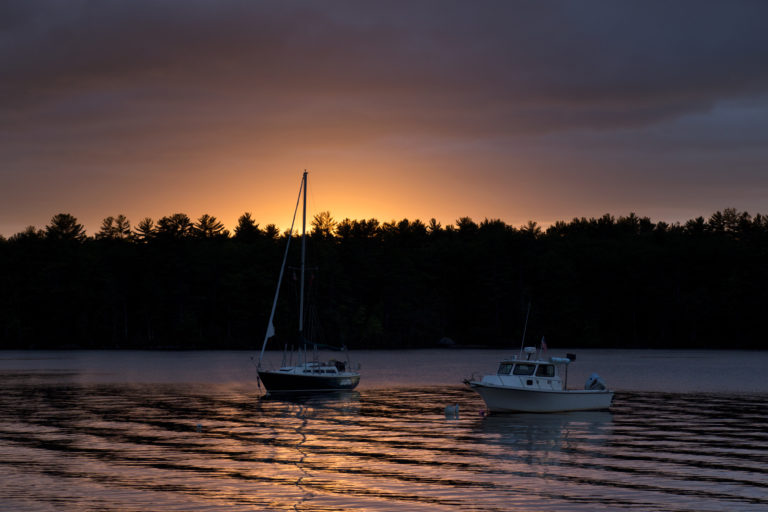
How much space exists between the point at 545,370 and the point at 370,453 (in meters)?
19.6

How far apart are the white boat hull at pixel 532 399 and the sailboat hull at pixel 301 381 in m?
17.9

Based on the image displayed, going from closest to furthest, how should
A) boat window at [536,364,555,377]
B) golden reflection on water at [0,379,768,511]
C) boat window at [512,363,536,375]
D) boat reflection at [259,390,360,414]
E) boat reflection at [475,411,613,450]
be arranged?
golden reflection on water at [0,379,768,511], boat reflection at [475,411,613,450], boat window at [512,363,536,375], boat window at [536,364,555,377], boat reflection at [259,390,360,414]

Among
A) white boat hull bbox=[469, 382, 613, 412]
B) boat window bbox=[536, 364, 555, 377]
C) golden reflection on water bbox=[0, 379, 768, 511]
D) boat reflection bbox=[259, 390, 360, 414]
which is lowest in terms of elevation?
golden reflection on water bbox=[0, 379, 768, 511]

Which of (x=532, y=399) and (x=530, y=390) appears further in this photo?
(x=532, y=399)

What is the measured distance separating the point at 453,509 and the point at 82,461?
15938mm

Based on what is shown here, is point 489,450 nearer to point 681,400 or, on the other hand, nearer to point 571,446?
point 571,446

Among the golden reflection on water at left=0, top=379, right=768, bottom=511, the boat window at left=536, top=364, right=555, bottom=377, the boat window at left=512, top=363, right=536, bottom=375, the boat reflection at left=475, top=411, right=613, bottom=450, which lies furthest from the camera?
the boat window at left=536, top=364, right=555, bottom=377

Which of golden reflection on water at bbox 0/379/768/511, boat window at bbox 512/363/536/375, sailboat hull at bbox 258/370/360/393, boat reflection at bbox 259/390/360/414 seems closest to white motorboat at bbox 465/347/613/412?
boat window at bbox 512/363/536/375

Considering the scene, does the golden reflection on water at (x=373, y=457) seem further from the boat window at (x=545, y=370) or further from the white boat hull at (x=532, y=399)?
the boat window at (x=545, y=370)

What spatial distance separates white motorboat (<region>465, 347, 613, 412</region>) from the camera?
53.3 meters

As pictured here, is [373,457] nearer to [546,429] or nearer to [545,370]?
[546,429]

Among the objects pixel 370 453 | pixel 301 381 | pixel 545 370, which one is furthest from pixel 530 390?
pixel 301 381

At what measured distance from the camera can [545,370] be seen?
178 ft

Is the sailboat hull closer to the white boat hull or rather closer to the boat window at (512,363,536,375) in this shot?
the white boat hull
